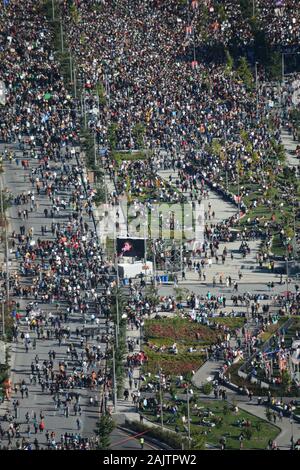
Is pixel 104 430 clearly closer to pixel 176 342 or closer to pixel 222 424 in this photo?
pixel 222 424

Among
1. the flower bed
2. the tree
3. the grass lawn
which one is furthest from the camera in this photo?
the flower bed

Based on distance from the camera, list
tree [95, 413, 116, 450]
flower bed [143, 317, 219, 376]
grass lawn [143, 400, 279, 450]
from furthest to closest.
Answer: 1. flower bed [143, 317, 219, 376]
2. grass lawn [143, 400, 279, 450]
3. tree [95, 413, 116, 450]

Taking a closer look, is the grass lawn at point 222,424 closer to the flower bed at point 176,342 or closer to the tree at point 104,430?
the tree at point 104,430

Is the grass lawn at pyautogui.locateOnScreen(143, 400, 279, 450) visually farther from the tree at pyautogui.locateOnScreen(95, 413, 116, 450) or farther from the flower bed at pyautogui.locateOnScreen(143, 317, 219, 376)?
the flower bed at pyautogui.locateOnScreen(143, 317, 219, 376)

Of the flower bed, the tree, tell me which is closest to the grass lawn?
the tree

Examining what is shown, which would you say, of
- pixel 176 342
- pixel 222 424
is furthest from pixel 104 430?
pixel 176 342

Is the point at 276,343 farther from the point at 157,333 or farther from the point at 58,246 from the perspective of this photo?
the point at 58,246
